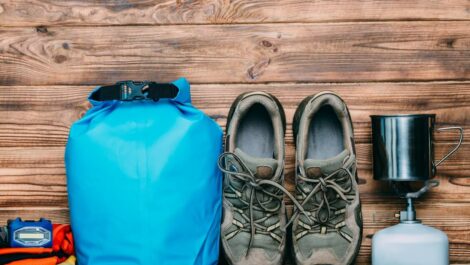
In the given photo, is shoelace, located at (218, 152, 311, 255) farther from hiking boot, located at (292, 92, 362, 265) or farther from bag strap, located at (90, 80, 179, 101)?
bag strap, located at (90, 80, 179, 101)

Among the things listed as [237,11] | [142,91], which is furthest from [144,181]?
[237,11]

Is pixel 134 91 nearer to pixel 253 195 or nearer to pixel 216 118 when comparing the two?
pixel 216 118

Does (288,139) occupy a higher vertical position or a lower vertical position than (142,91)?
lower

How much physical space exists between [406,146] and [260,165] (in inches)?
11.7

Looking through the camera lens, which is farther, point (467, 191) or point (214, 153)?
point (467, 191)

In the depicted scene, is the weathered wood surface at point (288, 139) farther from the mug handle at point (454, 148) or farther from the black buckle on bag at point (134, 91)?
the black buckle on bag at point (134, 91)

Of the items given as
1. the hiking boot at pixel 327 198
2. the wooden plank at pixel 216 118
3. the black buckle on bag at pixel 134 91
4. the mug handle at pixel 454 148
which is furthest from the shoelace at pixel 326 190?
the black buckle on bag at pixel 134 91

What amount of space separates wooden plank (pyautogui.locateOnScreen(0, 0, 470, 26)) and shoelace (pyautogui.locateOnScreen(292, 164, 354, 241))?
366 mm

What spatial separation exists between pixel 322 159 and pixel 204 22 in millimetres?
406

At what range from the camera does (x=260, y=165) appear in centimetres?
133

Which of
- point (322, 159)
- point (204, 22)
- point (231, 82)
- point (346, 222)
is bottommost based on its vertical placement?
point (346, 222)

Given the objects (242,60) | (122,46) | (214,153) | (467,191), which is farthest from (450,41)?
(122,46)

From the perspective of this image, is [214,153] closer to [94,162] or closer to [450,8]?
[94,162]

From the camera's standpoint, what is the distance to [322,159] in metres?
1.37
